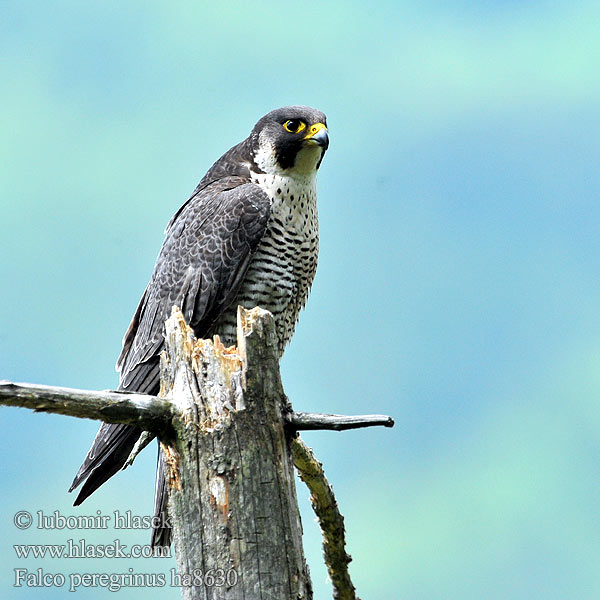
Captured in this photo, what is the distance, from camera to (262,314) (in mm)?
2805

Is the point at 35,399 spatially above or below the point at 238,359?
below

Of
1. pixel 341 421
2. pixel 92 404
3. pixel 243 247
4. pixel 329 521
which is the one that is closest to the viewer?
pixel 92 404

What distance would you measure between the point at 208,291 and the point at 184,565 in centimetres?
155

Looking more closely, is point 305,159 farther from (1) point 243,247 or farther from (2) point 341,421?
(2) point 341,421

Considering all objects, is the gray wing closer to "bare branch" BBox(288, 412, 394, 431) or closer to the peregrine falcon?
the peregrine falcon

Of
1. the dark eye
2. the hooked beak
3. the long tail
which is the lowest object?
the long tail

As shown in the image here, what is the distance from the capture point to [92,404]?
2527 mm

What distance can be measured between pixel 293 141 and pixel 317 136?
0.13 m

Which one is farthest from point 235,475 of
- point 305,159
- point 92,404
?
point 305,159

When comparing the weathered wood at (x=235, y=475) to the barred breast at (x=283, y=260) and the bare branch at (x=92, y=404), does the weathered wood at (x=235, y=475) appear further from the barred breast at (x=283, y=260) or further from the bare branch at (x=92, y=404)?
the barred breast at (x=283, y=260)

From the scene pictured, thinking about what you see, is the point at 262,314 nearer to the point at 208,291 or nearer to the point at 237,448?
the point at 237,448

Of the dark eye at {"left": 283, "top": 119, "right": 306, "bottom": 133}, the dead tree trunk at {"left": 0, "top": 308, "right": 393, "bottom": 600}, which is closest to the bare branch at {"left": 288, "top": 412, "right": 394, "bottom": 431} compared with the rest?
the dead tree trunk at {"left": 0, "top": 308, "right": 393, "bottom": 600}

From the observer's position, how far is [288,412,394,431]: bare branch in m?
2.68

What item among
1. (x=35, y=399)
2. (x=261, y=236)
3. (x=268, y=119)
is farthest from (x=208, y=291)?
(x=35, y=399)
